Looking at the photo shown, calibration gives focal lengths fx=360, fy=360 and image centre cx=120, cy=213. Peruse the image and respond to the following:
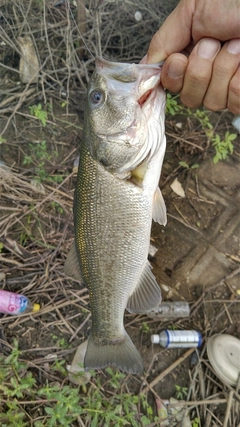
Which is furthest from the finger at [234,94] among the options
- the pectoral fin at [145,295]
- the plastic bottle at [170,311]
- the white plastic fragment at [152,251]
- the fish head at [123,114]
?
the plastic bottle at [170,311]

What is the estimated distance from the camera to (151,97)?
149 centimetres

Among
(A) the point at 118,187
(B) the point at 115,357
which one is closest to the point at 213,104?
(A) the point at 118,187

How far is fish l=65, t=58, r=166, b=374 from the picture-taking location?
1.48 meters

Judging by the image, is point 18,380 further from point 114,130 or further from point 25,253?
point 114,130

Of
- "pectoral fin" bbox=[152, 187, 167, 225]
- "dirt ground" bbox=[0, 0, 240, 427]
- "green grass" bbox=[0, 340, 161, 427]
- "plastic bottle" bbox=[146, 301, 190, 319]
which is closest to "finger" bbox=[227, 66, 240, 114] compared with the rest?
"pectoral fin" bbox=[152, 187, 167, 225]

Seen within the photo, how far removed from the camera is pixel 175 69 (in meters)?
1.50

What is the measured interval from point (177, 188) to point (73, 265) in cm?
174

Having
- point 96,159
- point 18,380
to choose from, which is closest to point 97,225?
point 96,159

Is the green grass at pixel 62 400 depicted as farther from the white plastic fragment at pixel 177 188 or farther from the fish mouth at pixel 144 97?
the fish mouth at pixel 144 97

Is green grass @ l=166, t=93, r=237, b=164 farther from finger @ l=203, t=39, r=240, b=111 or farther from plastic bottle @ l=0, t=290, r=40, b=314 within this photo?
plastic bottle @ l=0, t=290, r=40, b=314

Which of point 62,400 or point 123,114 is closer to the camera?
point 123,114

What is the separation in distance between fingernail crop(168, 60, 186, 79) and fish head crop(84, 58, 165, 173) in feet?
0.15

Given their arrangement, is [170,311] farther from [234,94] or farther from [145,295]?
[234,94]

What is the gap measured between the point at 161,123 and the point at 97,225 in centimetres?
53
